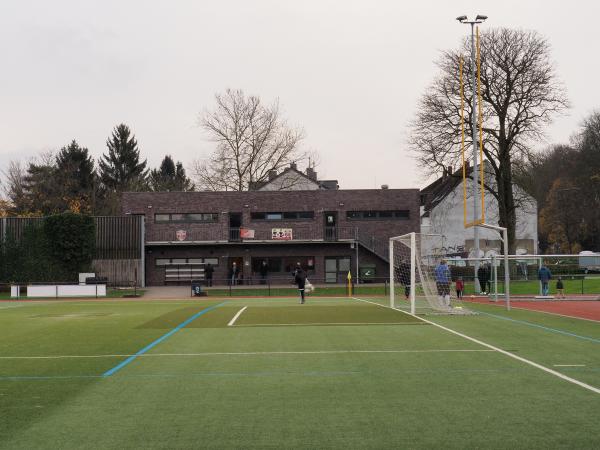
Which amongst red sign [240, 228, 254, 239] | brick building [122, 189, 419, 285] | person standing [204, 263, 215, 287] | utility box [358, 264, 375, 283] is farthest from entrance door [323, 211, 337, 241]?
person standing [204, 263, 215, 287]

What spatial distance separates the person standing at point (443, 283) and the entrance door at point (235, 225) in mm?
30563

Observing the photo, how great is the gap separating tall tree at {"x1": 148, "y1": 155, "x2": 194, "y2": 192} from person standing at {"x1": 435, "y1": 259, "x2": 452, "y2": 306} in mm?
66425

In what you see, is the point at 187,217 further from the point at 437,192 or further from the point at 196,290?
the point at 437,192

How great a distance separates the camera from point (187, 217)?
174 ft

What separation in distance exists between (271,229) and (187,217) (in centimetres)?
678

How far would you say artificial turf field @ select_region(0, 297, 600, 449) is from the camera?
6594 millimetres

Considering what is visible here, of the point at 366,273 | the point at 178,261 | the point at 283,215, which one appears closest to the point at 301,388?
the point at 366,273

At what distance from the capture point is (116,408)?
26.1 feet

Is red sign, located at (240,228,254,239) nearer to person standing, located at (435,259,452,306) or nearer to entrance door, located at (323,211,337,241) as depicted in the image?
entrance door, located at (323,211,337,241)

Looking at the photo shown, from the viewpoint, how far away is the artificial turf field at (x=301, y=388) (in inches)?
260

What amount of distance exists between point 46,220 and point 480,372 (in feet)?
144

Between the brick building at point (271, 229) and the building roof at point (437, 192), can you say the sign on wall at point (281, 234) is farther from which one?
the building roof at point (437, 192)

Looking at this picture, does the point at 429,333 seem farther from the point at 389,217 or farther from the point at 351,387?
the point at 389,217

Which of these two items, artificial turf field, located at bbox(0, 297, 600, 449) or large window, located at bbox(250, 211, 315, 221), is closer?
artificial turf field, located at bbox(0, 297, 600, 449)
